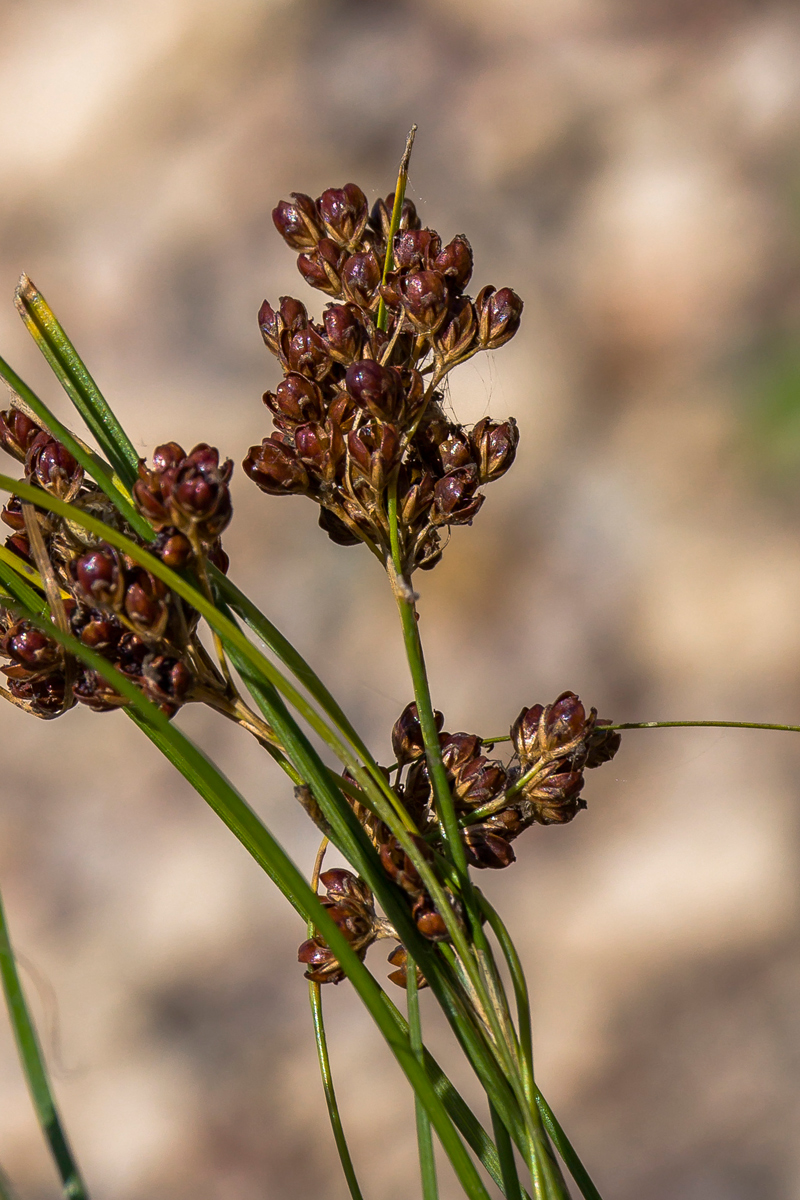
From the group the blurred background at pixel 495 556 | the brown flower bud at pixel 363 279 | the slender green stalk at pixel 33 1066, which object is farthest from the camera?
the blurred background at pixel 495 556

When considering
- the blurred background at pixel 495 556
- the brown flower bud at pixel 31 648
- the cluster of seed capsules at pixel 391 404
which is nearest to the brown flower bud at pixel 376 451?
the cluster of seed capsules at pixel 391 404

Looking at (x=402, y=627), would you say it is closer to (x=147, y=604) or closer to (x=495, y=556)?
(x=147, y=604)

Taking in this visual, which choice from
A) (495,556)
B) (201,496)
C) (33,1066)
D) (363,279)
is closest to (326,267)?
(363,279)

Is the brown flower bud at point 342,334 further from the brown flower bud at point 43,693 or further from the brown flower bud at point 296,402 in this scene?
the brown flower bud at point 43,693

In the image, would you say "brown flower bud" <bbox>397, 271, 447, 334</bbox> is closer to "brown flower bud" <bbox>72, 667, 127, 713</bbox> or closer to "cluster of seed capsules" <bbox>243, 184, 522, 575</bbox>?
"cluster of seed capsules" <bbox>243, 184, 522, 575</bbox>

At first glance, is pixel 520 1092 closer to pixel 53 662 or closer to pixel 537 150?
pixel 53 662
